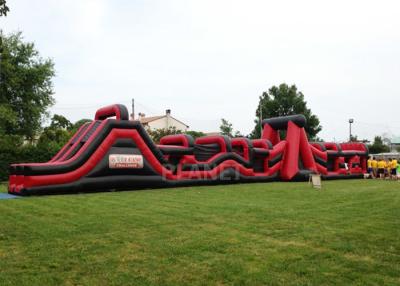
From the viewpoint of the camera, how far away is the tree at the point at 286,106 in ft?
126

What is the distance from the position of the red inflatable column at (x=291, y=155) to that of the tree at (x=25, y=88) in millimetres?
16831

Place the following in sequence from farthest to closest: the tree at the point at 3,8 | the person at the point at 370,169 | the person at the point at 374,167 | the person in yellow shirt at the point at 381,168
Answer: the person at the point at 370,169, the person at the point at 374,167, the person in yellow shirt at the point at 381,168, the tree at the point at 3,8

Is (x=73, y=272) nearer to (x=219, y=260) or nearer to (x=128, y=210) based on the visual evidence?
(x=219, y=260)

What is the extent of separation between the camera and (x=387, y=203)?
29.0ft

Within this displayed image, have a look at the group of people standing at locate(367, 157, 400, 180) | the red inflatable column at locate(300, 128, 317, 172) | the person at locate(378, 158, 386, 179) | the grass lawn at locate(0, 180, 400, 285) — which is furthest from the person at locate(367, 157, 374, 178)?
the grass lawn at locate(0, 180, 400, 285)

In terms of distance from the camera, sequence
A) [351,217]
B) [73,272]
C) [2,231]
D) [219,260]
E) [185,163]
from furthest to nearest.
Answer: [185,163] → [351,217] → [2,231] → [219,260] → [73,272]

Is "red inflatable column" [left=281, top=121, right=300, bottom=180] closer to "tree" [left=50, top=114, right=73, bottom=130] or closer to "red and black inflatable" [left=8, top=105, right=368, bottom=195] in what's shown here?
"red and black inflatable" [left=8, top=105, right=368, bottom=195]

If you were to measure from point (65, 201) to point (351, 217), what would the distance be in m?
6.72

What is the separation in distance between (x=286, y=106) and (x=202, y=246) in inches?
1420

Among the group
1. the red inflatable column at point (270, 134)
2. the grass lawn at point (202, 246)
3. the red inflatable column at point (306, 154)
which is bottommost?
the grass lawn at point (202, 246)

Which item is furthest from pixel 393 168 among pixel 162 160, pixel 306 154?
pixel 162 160

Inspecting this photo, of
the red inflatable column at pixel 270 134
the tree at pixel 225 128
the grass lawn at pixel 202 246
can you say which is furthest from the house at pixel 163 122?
the grass lawn at pixel 202 246

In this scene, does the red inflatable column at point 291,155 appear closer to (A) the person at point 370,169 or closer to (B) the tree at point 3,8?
(A) the person at point 370,169

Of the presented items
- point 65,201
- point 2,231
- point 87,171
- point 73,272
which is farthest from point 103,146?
point 73,272
